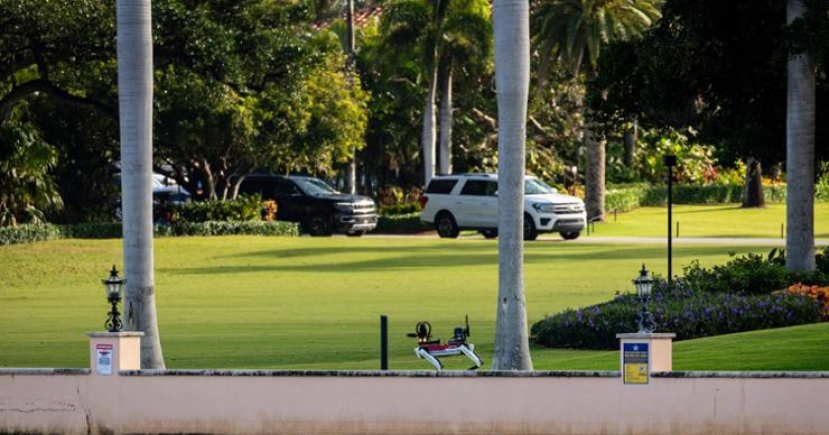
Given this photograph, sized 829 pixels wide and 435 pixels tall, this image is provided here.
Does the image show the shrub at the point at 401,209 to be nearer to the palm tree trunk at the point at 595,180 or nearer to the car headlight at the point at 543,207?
the palm tree trunk at the point at 595,180

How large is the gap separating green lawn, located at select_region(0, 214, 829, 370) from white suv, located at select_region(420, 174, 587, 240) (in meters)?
1.07

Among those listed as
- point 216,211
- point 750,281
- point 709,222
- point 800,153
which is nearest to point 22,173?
point 216,211

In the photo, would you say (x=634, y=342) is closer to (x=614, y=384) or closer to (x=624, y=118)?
(x=614, y=384)

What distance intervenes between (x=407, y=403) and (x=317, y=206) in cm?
3871

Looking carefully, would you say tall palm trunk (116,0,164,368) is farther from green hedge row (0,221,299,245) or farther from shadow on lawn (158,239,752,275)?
green hedge row (0,221,299,245)

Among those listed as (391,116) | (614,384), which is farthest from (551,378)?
(391,116)

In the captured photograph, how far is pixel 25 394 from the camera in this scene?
16.9 m

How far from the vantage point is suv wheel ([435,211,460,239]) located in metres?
52.3

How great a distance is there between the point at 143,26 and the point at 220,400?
5.10 m

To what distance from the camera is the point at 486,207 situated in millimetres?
50938

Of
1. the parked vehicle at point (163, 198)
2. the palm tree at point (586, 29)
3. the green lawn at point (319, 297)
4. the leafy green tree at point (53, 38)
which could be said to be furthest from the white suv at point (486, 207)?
the leafy green tree at point (53, 38)

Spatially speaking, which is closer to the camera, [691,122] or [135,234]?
[135,234]

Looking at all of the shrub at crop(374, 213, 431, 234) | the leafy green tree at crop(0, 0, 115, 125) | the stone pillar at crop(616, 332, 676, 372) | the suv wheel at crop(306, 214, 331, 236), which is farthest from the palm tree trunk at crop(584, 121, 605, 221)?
the stone pillar at crop(616, 332, 676, 372)

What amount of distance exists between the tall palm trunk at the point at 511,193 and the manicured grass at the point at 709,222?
1315 inches
